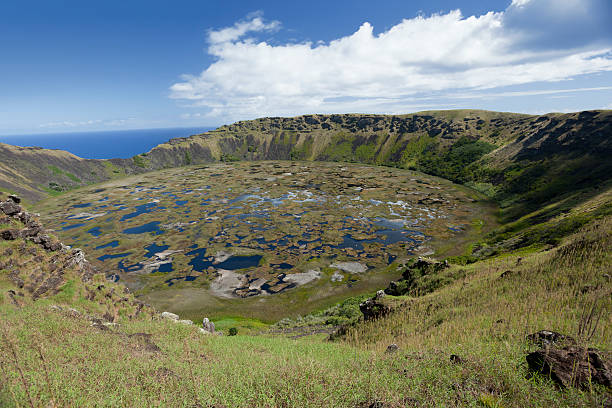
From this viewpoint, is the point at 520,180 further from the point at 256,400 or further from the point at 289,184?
the point at 256,400

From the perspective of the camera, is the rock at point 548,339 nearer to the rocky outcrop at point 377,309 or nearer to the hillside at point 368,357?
the hillside at point 368,357

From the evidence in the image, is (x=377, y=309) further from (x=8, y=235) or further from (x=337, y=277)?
(x=337, y=277)

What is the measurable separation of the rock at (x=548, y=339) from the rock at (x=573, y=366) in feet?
3.17

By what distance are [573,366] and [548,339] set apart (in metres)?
2.65

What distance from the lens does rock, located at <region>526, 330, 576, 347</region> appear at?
874 cm

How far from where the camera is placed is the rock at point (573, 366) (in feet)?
21.8

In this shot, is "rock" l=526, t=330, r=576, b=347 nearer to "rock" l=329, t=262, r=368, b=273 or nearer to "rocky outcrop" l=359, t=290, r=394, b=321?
"rocky outcrop" l=359, t=290, r=394, b=321

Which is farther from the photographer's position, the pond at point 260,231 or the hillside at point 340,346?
the pond at point 260,231

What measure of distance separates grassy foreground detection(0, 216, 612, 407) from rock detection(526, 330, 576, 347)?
1.51 feet

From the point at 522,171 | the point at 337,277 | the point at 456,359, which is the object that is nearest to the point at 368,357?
the point at 456,359

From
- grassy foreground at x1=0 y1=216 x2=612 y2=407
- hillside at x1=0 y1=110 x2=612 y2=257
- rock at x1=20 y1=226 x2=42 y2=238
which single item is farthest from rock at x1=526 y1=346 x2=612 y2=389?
hillside at x1=0 y1=110 x2=612 y2=257

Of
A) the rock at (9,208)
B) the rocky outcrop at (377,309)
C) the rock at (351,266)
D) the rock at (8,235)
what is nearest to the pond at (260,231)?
the rock at (351,266)

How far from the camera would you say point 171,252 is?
73.1 m

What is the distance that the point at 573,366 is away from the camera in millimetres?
7055
